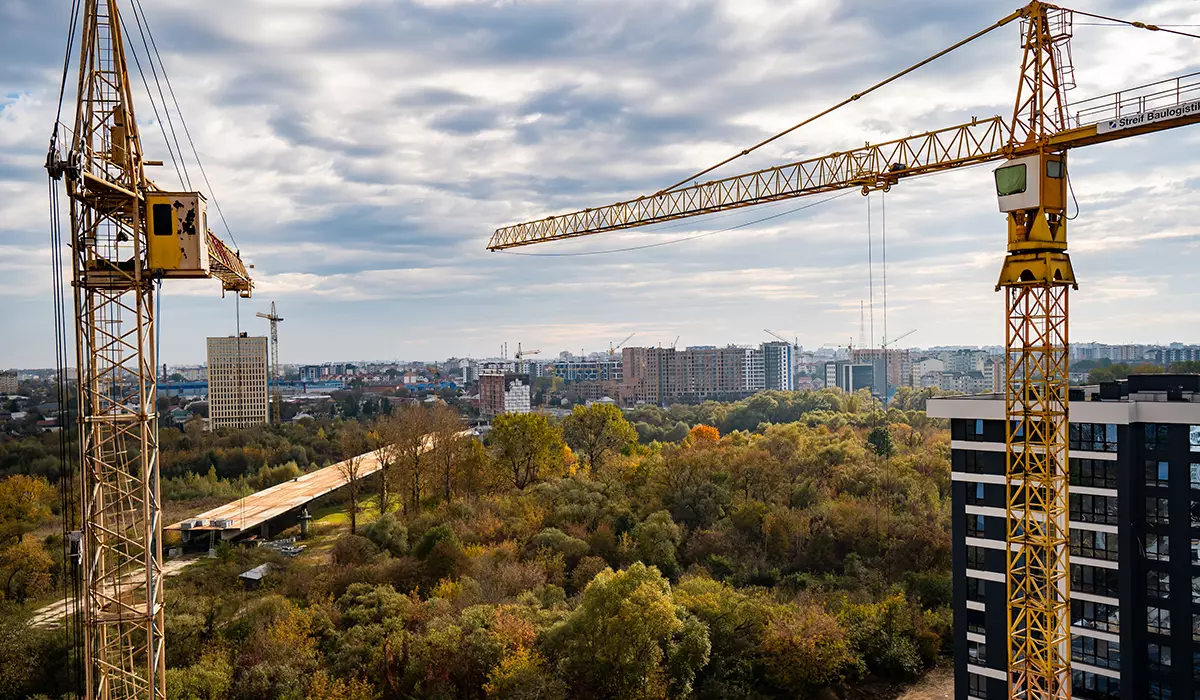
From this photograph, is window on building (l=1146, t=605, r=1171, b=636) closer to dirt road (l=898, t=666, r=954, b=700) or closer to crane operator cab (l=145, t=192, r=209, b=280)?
dirt road (l=898, t=666, r=954, b=700)

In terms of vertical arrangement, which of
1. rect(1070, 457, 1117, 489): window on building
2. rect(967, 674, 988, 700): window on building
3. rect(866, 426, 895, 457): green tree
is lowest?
rect(967, 674, 988, 700): window on building

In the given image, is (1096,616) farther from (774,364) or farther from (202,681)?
(774,364)

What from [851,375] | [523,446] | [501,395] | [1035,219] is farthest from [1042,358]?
[851,375]

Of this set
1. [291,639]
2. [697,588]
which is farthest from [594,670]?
[291,639]

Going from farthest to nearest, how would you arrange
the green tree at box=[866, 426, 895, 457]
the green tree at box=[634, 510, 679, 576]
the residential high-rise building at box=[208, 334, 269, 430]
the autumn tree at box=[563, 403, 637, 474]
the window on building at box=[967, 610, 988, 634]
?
the residential high-rise building at box=[208, 334, 269, 430]
the autumn tree at box=[563, 403, 637, 474]
the green tree at box=[866, 426, 895, 457]
the green tree at box=[634, 510, 679, 576]
the window on building at box=[967, 610, 988, 634]

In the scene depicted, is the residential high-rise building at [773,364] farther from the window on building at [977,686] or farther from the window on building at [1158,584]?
the window on building at [1158,584]

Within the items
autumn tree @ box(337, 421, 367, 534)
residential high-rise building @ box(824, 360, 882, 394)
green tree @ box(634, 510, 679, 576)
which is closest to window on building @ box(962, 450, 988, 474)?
green tree @ box(634, 510, 679, 576)

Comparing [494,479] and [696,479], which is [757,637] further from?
[494,479]
